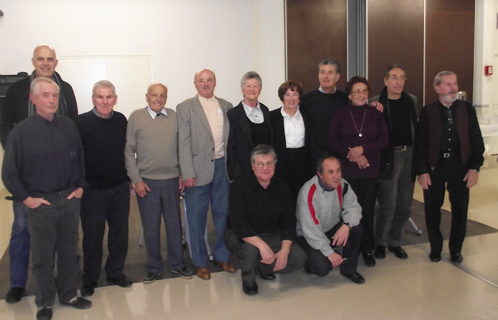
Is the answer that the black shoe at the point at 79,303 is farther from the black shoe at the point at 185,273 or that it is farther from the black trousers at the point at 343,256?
the black trousers at the point at 343,256

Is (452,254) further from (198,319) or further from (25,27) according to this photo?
(25,27)

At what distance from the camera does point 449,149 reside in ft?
10.8

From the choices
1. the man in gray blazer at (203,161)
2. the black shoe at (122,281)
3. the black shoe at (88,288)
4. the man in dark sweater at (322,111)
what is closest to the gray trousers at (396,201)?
the man in dark sweater at (322,111)

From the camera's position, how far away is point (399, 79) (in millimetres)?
3416

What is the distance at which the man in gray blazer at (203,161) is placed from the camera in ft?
10.4

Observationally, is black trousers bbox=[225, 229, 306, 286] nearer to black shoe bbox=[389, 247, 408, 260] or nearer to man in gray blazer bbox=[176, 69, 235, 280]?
man in gray blazer bbox=[176, 69, 235, 280]

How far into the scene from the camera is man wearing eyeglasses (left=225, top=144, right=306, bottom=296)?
2.97m

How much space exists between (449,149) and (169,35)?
5.22 m

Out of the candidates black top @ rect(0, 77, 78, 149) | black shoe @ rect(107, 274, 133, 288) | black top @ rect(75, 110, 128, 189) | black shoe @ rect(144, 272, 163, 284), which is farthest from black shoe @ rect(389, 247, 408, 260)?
black top @ rect(0, 77, 78, 149)

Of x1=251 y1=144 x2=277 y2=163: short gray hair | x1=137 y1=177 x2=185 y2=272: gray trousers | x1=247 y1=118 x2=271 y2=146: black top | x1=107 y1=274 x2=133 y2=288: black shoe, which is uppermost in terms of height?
x1=247 y1=118 x2=271 y2=146: black top

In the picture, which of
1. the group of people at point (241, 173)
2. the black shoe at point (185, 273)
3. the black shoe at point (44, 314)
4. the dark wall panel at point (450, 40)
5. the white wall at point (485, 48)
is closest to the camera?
the black shoe at point (44, 314)

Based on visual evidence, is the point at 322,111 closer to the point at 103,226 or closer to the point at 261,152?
the point at 261,152

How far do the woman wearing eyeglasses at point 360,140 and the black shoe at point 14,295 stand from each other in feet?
7.76

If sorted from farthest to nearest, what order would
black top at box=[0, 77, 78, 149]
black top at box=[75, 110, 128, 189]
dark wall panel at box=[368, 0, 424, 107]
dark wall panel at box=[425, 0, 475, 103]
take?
dark wall panel at box=[425, 0, 475, 103] → dark wall panel at box=[368, 0, 424, 107] → black top at box=[0, 77, 78, 149] → black top at box=[75, 110, 128, 189]
